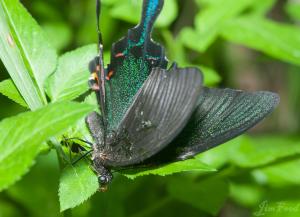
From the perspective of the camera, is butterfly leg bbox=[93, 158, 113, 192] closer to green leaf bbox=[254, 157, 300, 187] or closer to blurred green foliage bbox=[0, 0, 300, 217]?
blurred green foliage bbox=[0, 0, 300, 217]

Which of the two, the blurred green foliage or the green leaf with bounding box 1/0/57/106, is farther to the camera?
the green leaf with bounding box 1/0/57/106

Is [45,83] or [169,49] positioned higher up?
[45,83]

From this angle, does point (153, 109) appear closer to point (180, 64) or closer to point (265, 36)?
point (180, 64)

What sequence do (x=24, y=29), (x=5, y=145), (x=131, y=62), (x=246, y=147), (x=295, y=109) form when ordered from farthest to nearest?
(x=295, y=109), (x=246, y=147), (x=131, y=62), (x=24, y=29), (x=5, y=145)

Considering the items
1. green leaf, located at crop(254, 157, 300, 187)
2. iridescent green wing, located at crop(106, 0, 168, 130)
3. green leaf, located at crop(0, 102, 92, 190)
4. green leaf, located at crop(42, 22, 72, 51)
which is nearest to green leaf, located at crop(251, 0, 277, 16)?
green leaf, located at crop(254, 157, 300, 187)

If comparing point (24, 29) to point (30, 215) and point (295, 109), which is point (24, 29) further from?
point (295, 109)

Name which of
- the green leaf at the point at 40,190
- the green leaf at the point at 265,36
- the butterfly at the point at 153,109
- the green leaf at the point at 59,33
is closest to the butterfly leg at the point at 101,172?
the butterfly at the point at 153,109

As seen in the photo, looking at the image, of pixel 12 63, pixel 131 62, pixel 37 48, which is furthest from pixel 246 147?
pixel 12 63
